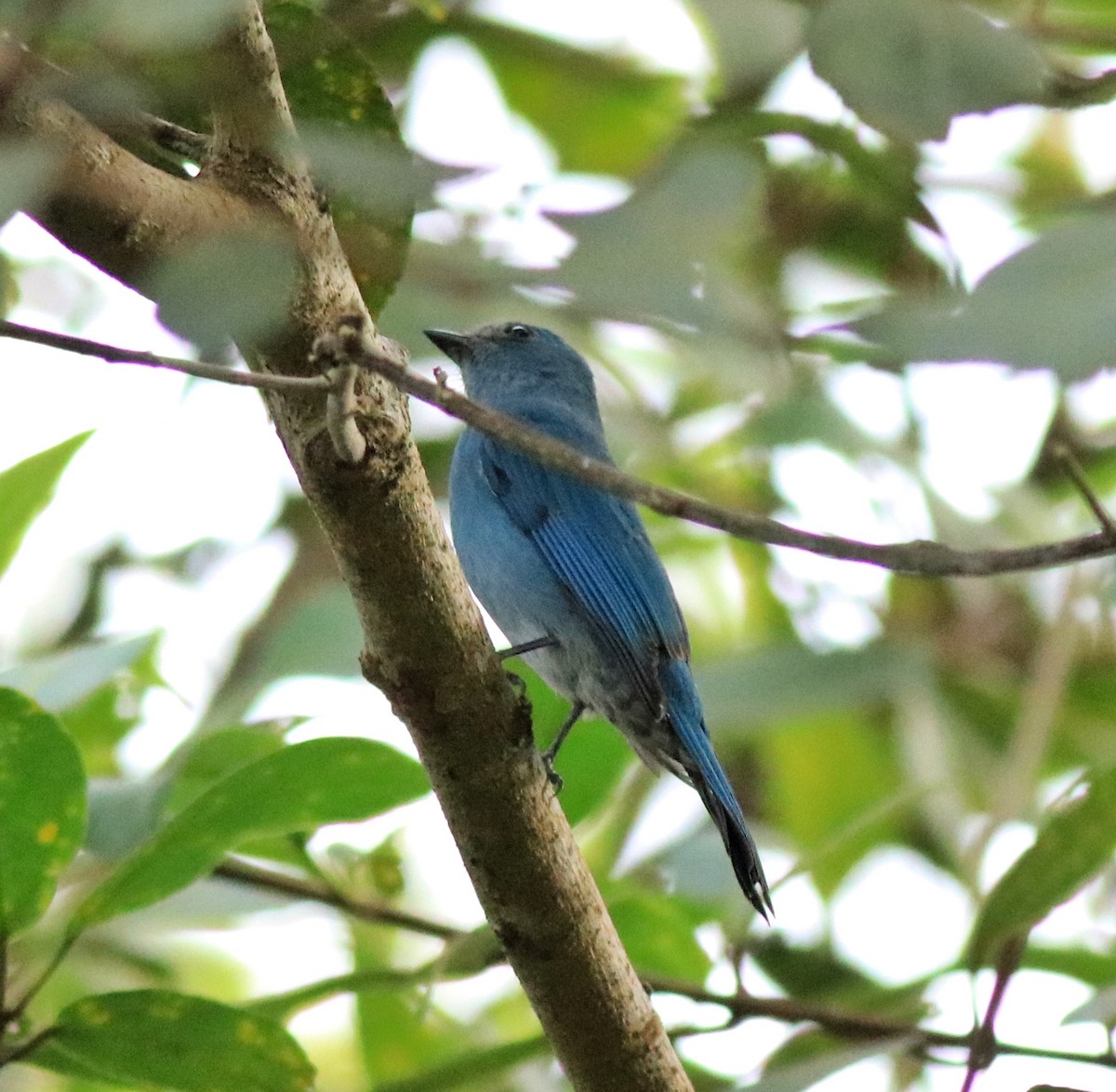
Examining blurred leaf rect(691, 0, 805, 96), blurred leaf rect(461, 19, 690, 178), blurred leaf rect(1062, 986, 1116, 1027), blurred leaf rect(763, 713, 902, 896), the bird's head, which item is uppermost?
blurred leaf rect(461, 19, 690, 178)

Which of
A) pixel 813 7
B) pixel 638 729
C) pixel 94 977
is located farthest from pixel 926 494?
pixel 94 977

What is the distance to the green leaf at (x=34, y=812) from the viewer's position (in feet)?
7.61

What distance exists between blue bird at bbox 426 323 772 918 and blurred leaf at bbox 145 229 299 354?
2071 millimetres

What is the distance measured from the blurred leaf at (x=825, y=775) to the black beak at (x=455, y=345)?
5.02ft

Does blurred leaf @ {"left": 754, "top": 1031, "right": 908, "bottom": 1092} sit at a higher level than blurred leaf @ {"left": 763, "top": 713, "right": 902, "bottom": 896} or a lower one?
lower

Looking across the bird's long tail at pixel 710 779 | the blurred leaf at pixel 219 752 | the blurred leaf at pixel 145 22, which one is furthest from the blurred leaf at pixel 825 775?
the blurred leaf at pixel 145 22

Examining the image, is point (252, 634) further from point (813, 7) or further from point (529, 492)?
point (813, 7)

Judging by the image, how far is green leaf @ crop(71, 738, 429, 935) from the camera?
2422 mm

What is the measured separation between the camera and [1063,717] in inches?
196

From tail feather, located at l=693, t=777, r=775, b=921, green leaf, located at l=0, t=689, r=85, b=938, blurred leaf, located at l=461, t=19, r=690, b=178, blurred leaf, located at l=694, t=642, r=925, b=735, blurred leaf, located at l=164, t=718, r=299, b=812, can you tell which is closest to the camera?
green leaf, located at l=0, t=689, r=85, b=938

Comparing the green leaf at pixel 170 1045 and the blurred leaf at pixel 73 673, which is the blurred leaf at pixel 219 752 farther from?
the green leaf at pixel 170 1045

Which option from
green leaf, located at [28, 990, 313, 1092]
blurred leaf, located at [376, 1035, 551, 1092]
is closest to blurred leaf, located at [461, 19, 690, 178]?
blurred leaf, located at [376, 1035, 551, 1092]

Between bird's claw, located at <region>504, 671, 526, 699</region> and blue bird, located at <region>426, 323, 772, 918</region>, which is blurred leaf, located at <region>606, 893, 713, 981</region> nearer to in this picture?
blue bird, located at <region>426, 323, 772, 918</region>

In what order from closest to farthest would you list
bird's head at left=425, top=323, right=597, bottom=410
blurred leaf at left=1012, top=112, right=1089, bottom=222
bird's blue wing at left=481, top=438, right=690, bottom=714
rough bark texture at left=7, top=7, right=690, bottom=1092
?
1. rough bark texture at left=7, top=7, right=690, bottom=1092
2. bird's blue wing at left=481, top=438, right=690, bottom=714
3. bird's head at left=425, top=323, right=597, bottom=410
4. blurred leaf at left=1012, top=112, right=1089, bottom=222
